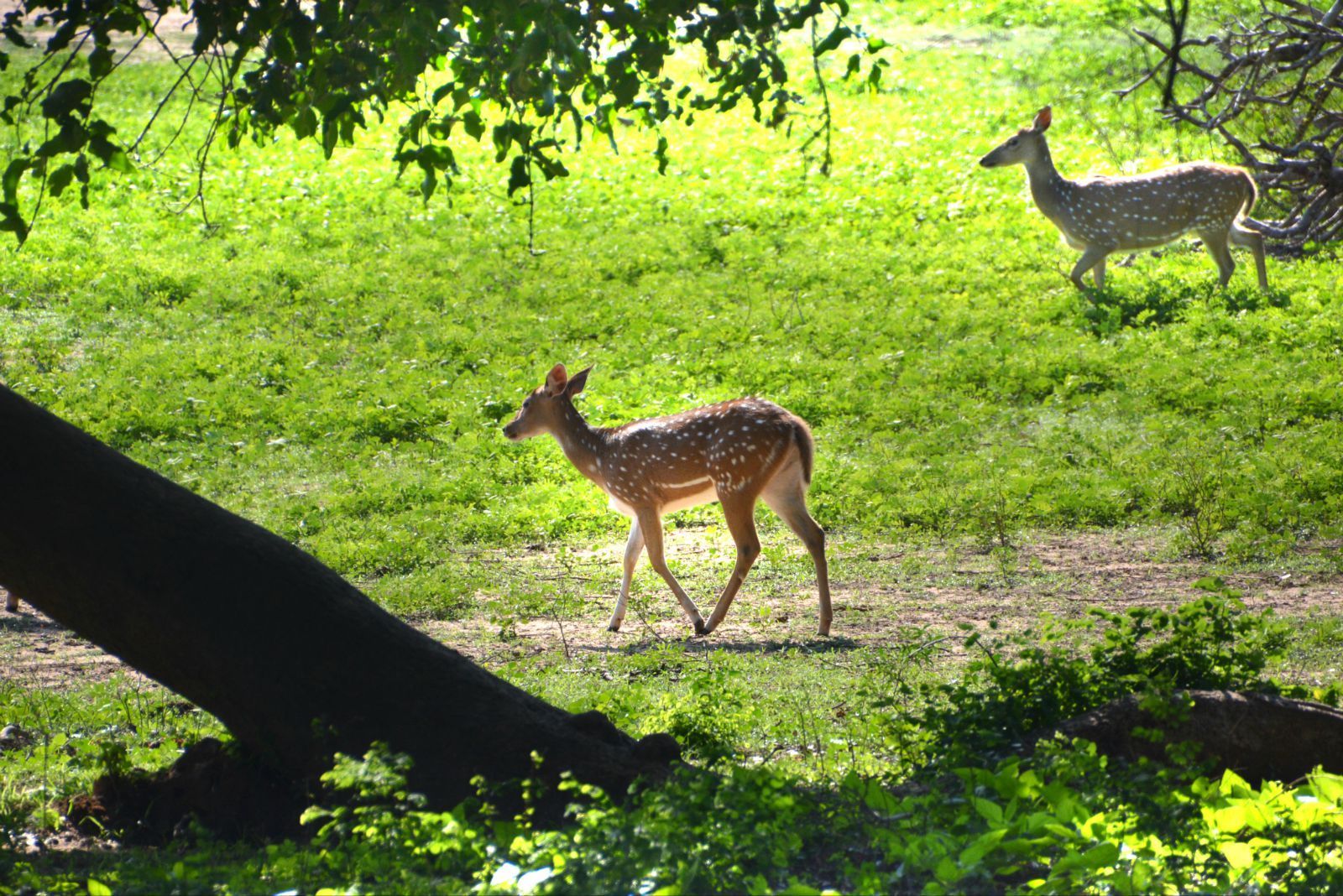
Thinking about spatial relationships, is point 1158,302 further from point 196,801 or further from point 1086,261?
point 196,801

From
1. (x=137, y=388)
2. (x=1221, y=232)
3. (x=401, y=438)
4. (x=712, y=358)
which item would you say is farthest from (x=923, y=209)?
(x=137, y=388)

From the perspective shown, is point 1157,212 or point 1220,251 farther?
point 1220,251

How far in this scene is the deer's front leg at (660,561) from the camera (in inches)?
356

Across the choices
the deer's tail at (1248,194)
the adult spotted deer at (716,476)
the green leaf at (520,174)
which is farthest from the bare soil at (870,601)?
the deer's tail at (1248,194)

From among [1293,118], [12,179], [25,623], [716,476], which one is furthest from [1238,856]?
[1293,118]

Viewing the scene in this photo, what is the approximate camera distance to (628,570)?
938 centimetres

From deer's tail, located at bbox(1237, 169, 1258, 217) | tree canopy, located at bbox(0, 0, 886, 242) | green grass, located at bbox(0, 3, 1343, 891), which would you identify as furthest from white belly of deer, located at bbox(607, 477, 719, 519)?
deer's tail, located at bbox(1237, 169, 1258, 217)

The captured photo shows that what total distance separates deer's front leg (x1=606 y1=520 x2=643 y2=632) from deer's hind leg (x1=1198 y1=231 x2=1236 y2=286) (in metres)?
8.96

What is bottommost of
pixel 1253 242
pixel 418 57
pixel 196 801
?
pixel 196 801

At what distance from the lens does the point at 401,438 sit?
13.7m

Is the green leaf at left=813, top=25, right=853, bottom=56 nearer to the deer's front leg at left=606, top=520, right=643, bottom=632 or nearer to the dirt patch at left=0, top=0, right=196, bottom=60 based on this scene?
the deer's front leg at left=606, top=520, right=643, bottom=632

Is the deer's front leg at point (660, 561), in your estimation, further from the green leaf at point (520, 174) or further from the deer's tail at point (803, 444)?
the green leaf at point (520, 174)

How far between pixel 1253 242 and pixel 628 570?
955 centimetres

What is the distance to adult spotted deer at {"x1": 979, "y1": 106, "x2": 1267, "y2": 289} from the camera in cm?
1564
